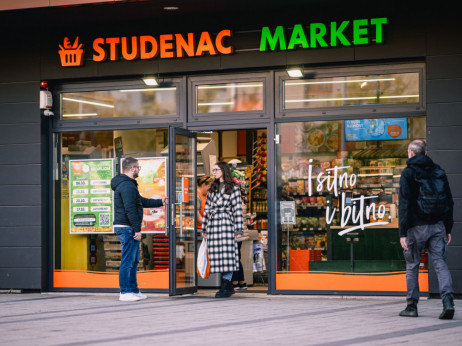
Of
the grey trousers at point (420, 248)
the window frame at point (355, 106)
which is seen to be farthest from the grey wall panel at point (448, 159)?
the grey trousers at point (420, 248)

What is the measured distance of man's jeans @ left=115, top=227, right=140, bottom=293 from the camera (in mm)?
10438

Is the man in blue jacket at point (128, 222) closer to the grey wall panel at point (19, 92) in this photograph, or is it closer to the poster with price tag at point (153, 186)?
the poster with price tag at point (153, 186)

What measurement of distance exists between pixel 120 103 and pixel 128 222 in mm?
2222

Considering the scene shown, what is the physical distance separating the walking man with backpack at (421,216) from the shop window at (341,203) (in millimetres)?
2111

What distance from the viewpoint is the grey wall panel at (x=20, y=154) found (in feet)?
38.9

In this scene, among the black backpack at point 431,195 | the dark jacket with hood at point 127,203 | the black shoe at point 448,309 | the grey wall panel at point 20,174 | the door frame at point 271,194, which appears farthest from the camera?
the grey wall panel at point 20,174

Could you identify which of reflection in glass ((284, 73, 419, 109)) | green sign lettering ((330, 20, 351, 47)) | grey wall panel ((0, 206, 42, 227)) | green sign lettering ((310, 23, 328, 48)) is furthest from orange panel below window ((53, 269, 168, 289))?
green sign lettering ((330, 20, 351, 47))

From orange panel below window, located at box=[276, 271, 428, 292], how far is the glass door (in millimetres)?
1320

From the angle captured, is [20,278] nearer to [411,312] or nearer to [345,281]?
[345,281]

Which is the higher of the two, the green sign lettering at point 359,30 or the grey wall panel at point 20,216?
the green sign lettering at point 359,30

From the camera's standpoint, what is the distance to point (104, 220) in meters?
11.8

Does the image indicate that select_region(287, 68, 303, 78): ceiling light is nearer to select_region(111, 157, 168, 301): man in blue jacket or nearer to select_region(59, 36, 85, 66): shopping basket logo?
select_region(111, 157, 168, 301): man in blue jacket

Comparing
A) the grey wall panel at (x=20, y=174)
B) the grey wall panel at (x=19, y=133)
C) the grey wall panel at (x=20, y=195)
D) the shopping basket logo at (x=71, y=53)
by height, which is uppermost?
the shopping basket logo at (x=71, y=53)

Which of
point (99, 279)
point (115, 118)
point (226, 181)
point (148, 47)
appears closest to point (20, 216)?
point (99, 279)
